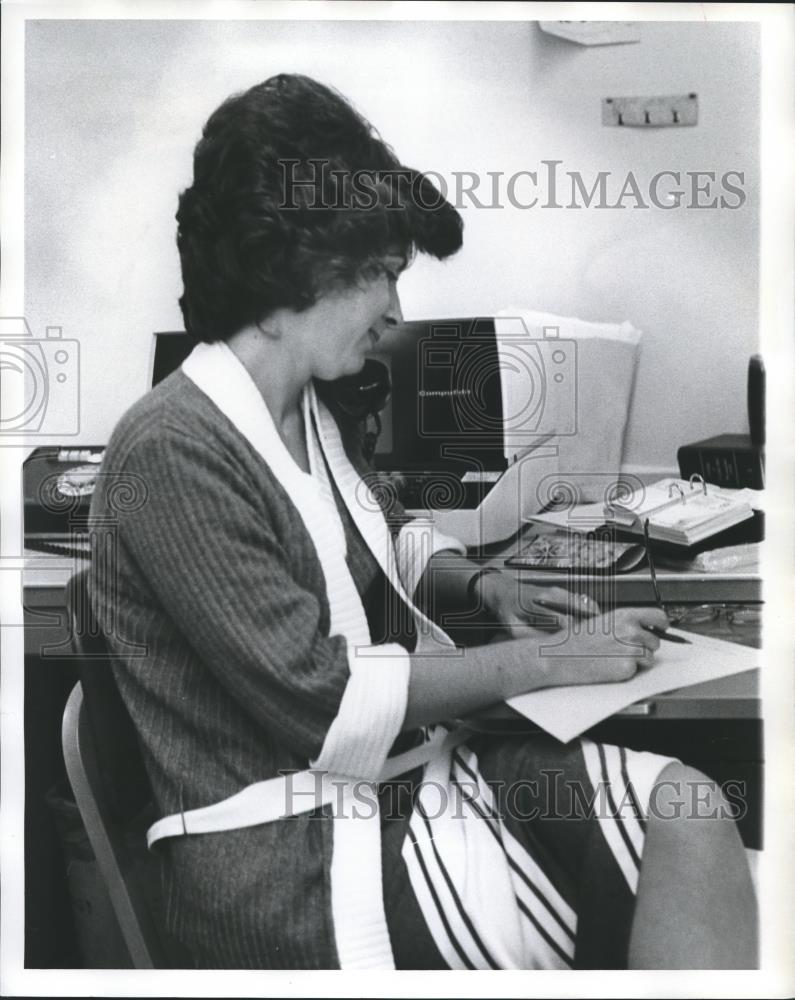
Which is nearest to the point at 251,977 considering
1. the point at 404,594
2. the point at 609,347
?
the point at 404,594

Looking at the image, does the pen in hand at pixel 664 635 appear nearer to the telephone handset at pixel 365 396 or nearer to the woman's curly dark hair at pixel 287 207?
the telephone handset at pixel 365 396

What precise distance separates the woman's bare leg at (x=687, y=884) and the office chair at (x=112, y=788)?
1.70 feet

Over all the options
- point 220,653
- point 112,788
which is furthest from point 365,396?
point 112,788

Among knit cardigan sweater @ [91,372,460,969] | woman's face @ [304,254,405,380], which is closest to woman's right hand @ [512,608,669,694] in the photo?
knit cardigan sweater @ [91,372,460,969]

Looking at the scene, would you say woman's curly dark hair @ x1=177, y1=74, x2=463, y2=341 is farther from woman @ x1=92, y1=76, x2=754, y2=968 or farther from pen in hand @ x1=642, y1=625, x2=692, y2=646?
pen in hand @ x1=642, y1=625, x2=692, y2=646

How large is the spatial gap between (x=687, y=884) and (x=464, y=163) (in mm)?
823

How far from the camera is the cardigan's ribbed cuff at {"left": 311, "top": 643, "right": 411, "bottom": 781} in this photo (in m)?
1.04

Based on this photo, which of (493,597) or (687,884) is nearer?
(687,884)

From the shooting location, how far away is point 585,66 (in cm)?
114

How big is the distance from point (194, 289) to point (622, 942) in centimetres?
84

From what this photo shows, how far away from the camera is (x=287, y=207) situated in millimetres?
1095

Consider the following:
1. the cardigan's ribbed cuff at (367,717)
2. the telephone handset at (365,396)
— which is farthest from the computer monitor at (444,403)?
the cardigan's ribbed cuff at (367,717)

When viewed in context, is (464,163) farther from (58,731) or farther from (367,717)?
(58,731)

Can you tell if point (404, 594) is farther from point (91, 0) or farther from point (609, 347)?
point (91, 0)
